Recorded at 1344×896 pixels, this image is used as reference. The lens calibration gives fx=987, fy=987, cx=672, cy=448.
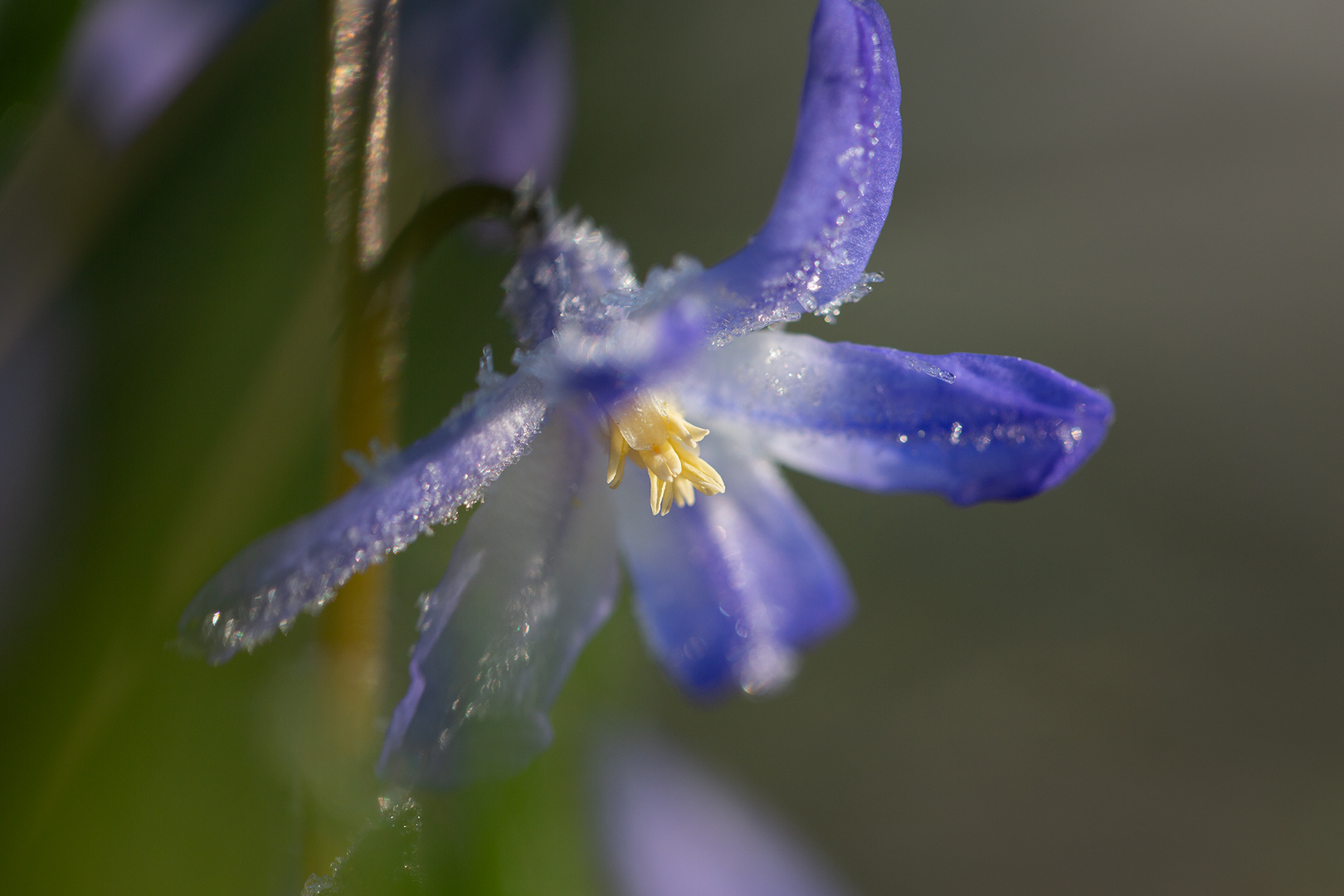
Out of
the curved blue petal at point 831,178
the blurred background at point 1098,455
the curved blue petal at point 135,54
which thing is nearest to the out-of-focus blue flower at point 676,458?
the curved blue petal at point 831,178

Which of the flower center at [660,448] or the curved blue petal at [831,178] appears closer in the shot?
the curved blue petal at [831,178]

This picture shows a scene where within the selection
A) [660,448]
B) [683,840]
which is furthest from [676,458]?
[683,840]

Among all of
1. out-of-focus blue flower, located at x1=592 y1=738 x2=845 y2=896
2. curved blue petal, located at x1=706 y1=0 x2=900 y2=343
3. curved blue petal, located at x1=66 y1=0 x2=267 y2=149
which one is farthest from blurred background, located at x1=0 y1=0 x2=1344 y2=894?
curved blue petal, located at x1=706 y1=0 x2=900 y2=343

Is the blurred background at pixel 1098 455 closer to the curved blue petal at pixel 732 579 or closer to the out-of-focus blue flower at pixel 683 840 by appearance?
the out-of-focus blue flower at pixel 683 840

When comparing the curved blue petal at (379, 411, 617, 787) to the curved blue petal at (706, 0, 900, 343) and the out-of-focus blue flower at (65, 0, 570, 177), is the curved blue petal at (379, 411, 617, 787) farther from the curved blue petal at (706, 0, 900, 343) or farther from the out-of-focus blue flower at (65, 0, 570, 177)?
the out-of-focus blue flower at (65, 0, 570, 177)

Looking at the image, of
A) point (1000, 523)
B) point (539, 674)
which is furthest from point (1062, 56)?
point (539, 674)

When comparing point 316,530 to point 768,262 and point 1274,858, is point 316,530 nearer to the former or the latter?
point 768,262
